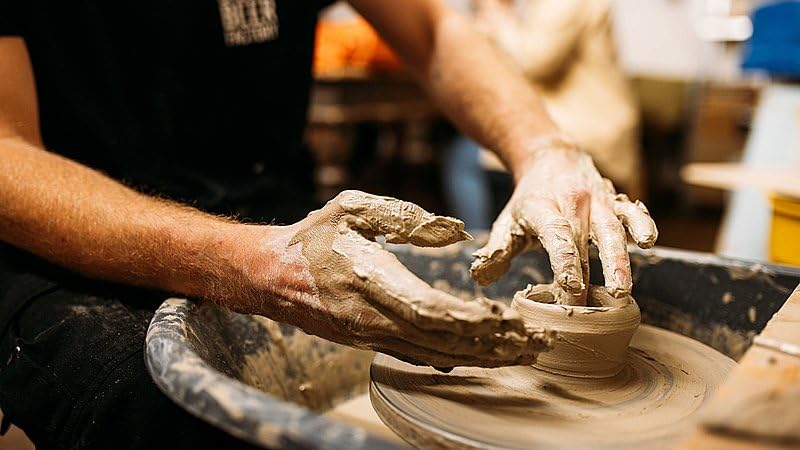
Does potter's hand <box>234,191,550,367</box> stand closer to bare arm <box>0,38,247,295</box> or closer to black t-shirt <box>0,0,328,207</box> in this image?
bare arm <box>0,38,247,295</box>

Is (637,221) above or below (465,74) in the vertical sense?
below

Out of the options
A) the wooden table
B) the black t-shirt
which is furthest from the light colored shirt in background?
the wooden table

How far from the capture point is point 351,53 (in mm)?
4957

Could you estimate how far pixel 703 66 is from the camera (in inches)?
268

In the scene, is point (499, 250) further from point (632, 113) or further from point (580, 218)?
point (632, 113)

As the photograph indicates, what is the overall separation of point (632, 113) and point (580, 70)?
1.10 ft

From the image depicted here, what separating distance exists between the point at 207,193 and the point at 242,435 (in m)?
1.04

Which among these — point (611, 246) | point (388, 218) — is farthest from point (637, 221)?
point (388, 218)

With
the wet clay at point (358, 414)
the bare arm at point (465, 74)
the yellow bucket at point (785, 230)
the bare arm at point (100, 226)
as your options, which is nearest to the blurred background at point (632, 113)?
the yellow bucket at point (785, 230)

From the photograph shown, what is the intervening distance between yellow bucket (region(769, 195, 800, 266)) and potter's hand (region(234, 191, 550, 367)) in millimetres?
1191

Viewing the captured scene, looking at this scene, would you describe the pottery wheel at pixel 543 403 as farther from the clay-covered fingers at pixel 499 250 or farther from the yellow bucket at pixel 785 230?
the yellow bucket at pixel 785 230

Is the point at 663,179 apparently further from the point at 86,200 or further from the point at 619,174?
the point at 86,200

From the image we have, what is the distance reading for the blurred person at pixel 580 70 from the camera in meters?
3.10

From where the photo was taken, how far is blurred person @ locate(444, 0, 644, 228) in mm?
3096
